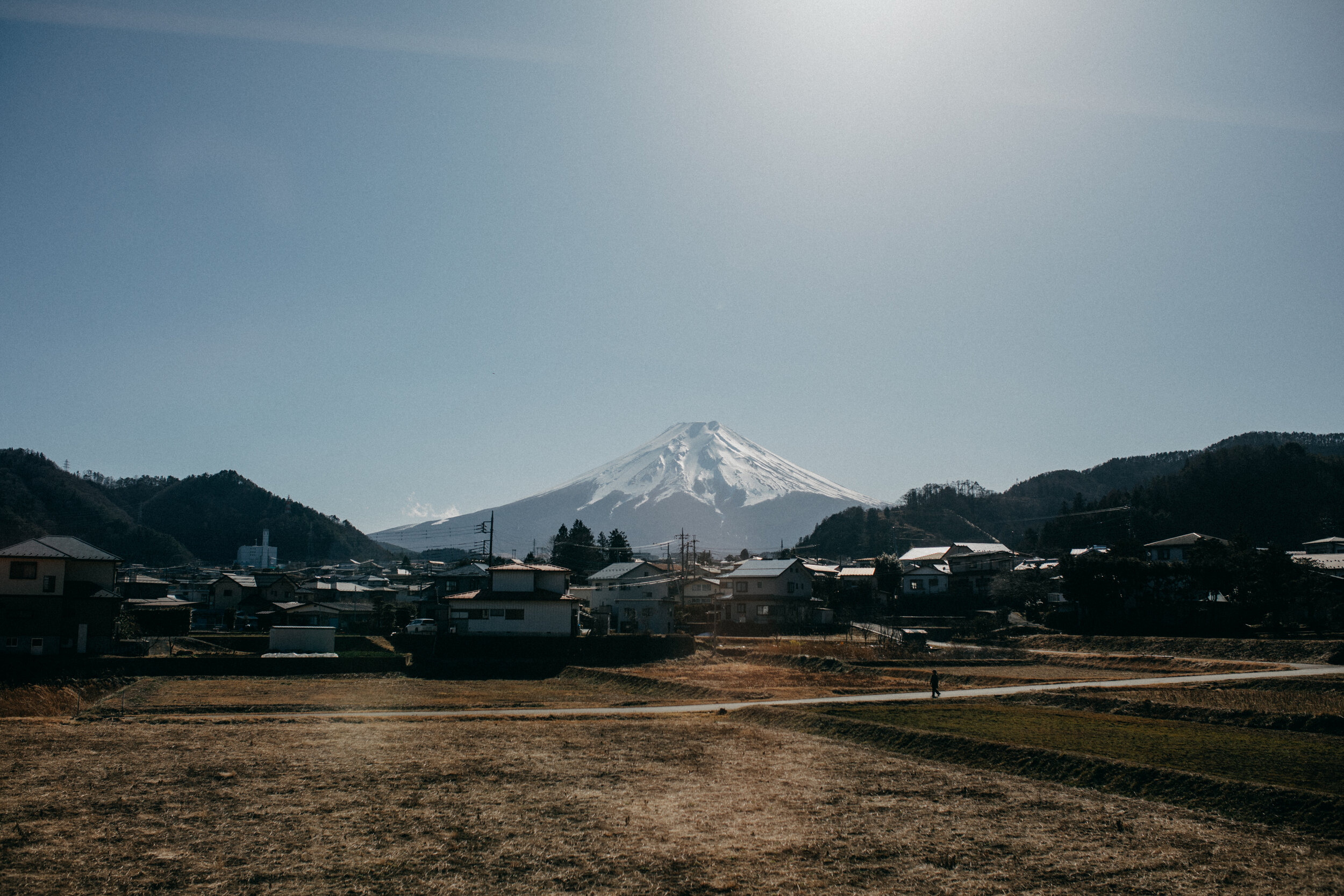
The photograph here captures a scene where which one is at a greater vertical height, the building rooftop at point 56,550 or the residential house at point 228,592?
the building rooftop at point 56,550

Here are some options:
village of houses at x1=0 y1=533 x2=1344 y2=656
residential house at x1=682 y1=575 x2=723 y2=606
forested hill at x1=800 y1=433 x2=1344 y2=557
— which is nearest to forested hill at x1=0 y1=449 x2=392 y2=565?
village of houses at x1=0 y1=533 x2=1344 y2=656

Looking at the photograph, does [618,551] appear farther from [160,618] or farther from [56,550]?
[56,550]

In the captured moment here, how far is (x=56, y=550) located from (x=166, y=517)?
103585 millimetres

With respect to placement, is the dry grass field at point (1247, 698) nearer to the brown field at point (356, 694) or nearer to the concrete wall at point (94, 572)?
the brown field at point (356, 694)

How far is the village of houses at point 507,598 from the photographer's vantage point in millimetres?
34750

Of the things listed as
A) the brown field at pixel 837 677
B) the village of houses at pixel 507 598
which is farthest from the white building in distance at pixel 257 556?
the brown field at pixel 837 677

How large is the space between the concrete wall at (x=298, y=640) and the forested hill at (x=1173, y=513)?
75.4 metres

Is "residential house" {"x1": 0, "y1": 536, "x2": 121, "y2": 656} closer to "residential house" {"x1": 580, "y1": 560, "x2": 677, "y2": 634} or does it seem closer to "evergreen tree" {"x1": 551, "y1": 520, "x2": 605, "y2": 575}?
"residential house" {"x1": 580, "y1": 560, "x2": 677, "y2": 634}

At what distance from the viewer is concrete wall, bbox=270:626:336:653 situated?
129ft

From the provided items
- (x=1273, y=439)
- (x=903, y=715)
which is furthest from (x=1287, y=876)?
(x=1273, y=439)

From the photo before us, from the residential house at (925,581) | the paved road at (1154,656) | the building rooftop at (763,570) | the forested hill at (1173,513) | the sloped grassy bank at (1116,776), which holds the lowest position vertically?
the paved road at (1154,656)

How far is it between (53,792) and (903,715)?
1901cm

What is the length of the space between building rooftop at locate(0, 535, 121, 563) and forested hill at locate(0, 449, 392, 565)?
4138 cm

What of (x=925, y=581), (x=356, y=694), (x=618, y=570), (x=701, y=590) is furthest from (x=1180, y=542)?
(x=356, y=694)
